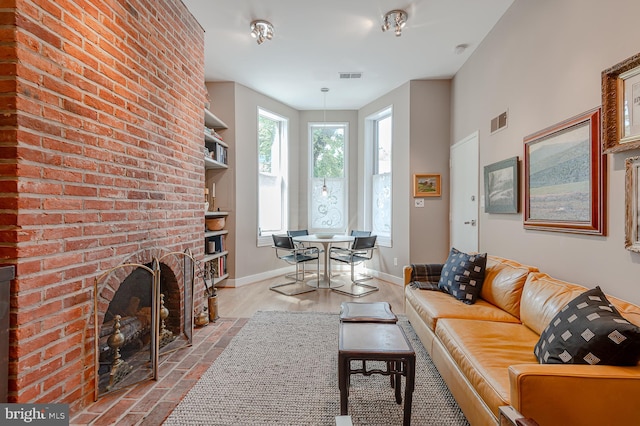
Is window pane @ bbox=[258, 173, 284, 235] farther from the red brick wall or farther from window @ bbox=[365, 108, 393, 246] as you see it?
the red brick wall

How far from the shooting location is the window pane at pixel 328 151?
5875 millimetres

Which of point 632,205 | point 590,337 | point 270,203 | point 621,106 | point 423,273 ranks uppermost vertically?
point 621,106

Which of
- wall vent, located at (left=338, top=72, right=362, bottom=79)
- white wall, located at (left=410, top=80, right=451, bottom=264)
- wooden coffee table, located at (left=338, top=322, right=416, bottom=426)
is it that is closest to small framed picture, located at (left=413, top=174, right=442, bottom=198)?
white wall, located at (left=410, top=80, right=451, bottom=264)

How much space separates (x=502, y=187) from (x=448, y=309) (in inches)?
57.4

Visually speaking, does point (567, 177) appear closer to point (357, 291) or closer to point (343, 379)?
point (343, 379)

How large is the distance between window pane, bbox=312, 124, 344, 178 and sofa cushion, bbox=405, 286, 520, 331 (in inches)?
138

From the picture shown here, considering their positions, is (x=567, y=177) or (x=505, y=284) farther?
(x=505, y=284)

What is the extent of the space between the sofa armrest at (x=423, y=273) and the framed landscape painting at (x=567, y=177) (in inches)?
36.6

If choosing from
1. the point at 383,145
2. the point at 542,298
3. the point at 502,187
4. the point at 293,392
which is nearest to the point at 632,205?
the point at 542,298

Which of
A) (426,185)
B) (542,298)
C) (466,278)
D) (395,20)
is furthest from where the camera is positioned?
(426,185)

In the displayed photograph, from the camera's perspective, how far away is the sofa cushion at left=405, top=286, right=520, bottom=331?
2238 mm

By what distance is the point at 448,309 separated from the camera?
7.72 feet

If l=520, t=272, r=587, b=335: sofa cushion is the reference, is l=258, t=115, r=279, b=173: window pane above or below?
above

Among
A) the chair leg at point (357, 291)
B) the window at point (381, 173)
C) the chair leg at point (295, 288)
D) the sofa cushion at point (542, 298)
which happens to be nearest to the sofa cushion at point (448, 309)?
the sofa cushion at point (542, 298)
